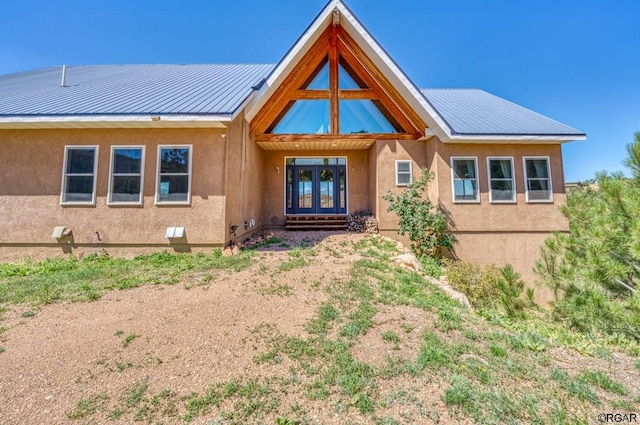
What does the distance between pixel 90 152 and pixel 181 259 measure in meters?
4.32

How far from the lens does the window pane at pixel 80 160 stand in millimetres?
8000

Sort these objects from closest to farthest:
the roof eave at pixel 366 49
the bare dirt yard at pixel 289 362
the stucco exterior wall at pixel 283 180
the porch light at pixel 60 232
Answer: the bare dirt yard at pixel 289 362 → the porch light at pixel 60 232 → the roof eave at pixel 366 49 → the stucco exterior wall at pixel 283 180

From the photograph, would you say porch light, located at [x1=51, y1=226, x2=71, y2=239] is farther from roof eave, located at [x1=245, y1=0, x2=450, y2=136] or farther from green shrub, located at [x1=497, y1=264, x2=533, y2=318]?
green shrub, located at [x1=497, y1=264, x2=533, y2=318]

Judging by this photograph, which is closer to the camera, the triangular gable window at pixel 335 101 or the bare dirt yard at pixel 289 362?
the bare dirt yard at pixel 289 362

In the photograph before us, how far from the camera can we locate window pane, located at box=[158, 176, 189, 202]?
7949 mm

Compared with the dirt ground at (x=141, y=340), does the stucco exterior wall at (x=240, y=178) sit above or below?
above

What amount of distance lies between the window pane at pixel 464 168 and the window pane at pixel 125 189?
1024 centimetres

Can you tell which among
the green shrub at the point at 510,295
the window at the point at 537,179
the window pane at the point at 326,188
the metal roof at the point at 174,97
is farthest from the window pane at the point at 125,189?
the window at the point at 537,179

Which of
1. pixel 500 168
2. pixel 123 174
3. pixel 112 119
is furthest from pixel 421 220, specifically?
pixel 112 119

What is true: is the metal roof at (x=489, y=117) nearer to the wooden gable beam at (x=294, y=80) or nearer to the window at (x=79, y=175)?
the wooden gable beam at (x=294, y=80)

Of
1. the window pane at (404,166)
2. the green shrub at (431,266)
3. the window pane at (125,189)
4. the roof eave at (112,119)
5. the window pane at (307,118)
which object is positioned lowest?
the green shrub at (431,266)

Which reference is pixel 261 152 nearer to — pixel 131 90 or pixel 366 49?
pixel 131 90

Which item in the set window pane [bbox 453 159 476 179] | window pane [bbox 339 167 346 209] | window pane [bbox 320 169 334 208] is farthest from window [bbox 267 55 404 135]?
window pane [bbox 320 169 334 208]

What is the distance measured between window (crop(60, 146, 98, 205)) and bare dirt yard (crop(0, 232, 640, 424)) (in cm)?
369
